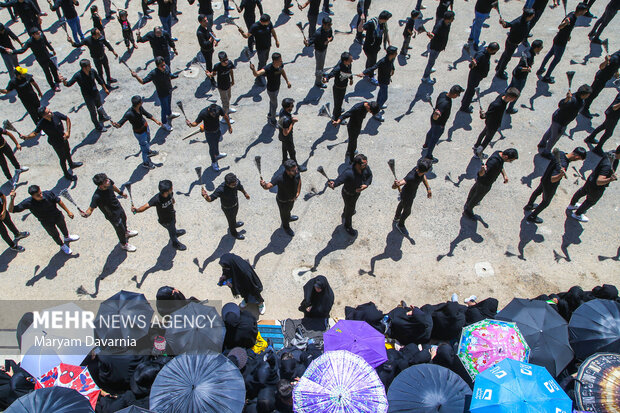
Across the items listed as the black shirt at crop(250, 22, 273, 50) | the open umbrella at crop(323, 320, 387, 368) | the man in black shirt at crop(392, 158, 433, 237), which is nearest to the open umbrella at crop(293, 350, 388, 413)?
the open umbrella at crop(323, 320, 387, 368)

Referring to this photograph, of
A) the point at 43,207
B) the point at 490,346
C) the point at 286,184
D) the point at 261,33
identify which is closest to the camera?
the point at 490,346

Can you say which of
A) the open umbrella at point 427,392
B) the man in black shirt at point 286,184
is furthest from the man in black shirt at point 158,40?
the open umbrella at point 427,392

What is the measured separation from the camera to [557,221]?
938cm

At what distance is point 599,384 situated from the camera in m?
5.20

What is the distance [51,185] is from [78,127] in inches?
81.5

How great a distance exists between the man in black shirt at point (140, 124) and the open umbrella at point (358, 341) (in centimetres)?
612

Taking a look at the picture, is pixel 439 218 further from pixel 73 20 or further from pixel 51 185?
pixel 73 20

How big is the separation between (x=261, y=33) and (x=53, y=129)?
18.5ft

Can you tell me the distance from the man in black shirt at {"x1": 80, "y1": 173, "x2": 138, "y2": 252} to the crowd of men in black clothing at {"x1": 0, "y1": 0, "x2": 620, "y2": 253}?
0.06ft

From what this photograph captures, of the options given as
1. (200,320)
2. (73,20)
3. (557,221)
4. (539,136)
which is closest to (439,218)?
(557,221)

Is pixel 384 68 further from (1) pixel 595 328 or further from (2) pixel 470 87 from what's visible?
(1) pixel 595 328

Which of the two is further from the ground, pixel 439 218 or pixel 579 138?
pixel 579 138

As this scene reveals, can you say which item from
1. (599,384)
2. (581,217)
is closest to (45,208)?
(599,384)

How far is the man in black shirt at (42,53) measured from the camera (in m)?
11.0
